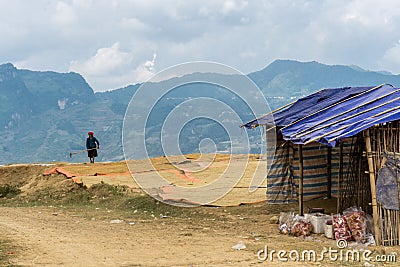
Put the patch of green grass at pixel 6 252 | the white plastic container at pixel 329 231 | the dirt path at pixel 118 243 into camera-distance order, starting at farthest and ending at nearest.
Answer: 1. the white plastic container at pixel 329 231
2. the dirt path at pixel 118 243
3. the patch of green grass at pixel 6 252

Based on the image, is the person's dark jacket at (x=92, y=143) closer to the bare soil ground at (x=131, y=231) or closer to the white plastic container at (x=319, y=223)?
the bare soil ground at (x=131, y=231)

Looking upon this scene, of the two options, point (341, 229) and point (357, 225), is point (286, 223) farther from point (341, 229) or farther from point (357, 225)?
point (357, 225)

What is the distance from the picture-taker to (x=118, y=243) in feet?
26.1

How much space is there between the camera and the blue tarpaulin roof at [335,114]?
7729 mm

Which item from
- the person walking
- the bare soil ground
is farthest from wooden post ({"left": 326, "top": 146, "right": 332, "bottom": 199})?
the person walking

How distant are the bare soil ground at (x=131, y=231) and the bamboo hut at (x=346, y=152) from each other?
47cm

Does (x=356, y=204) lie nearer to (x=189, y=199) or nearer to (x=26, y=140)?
(x=189, y=199)

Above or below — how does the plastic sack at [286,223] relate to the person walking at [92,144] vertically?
below

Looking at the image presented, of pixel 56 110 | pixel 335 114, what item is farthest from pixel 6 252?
pixel 56 110

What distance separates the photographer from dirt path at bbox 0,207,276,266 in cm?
677

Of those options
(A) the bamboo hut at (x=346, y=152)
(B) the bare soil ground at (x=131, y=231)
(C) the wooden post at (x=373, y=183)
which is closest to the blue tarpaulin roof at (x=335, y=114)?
(A) the bamboo hut at (x=346, y=152)

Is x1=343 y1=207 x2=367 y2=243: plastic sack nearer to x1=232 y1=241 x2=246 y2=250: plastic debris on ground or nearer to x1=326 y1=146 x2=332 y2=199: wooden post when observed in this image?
x1=232 y1=241 x2=246 y2=250: plastic debris on ground

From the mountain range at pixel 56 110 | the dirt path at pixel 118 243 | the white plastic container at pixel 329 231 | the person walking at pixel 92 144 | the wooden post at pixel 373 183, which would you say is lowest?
the dirt path at pixel 118 243

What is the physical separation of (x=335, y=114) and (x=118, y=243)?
401cm
